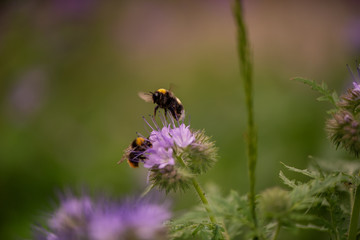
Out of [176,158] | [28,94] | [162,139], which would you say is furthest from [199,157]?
[28,94]

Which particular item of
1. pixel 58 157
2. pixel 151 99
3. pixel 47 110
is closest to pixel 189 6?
pixel 47 110

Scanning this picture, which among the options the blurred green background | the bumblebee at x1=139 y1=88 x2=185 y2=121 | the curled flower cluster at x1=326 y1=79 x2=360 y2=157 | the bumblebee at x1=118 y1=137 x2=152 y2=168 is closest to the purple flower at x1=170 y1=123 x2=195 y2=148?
the bumblebee at x1=118 y1=137 x2=152 y2=168

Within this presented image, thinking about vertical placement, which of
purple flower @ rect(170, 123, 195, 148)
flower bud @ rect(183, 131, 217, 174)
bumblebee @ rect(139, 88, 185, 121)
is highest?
bumblebee @ rect(139, 88, 185, 121)

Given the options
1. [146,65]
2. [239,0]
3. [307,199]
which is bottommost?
[307,199]

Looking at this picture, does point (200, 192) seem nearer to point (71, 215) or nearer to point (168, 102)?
point (71, 215)

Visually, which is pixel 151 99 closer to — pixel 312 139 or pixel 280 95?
pixel 312 139

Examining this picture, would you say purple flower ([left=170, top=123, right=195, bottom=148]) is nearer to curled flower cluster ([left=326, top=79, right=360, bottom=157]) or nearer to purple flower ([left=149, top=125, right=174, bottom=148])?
purple flower ([left=149, top=125, right=174, bottom=148])

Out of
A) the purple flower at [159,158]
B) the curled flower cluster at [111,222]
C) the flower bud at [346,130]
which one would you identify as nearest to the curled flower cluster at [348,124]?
the flower bud at [346,130]
